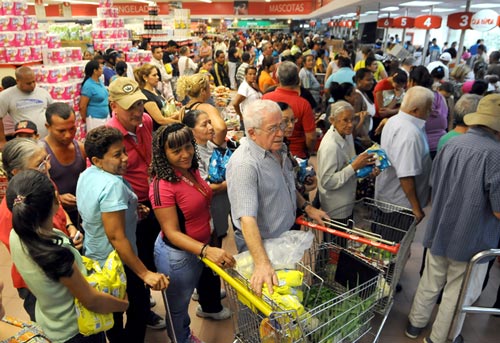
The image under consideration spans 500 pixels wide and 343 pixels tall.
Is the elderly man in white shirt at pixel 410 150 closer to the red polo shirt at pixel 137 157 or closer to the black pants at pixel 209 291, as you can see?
the black pants at pixel 209 291

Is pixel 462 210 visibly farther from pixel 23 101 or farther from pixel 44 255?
pixel 23 101

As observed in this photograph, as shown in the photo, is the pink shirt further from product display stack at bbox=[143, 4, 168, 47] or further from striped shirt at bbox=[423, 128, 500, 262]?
product display stack at bbox=[143, 4, 168, 47]

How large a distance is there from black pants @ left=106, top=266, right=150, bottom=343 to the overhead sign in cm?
785

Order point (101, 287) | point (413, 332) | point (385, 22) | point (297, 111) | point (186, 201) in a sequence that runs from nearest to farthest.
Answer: point (101, 287) → point (186, 201) → point (413, 332) → point (297, 111) → point (385, 22)

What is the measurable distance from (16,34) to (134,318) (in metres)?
5.05

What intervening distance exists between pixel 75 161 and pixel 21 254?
130 cm

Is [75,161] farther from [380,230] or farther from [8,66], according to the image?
[8,66]

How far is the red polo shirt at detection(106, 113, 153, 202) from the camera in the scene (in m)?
2.66

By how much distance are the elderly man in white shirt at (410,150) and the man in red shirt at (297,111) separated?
876 mm

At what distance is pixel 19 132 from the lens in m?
3.20

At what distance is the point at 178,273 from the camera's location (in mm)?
2289

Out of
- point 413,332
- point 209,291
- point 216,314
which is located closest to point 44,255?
point 209,291

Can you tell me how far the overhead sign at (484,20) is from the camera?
728 centimetres

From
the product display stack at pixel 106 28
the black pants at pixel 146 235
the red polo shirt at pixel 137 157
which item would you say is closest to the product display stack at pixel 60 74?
the product display stack at pixel 106 28
